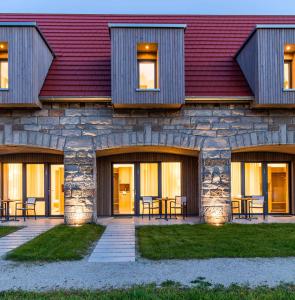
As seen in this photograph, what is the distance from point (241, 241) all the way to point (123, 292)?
417 cm

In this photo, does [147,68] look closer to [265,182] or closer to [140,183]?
[140,183]

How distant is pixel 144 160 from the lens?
13477 millimetres

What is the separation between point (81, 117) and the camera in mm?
11156

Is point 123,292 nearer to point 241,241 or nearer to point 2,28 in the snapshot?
point 241,241

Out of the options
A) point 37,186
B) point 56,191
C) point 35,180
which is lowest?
point 56,191

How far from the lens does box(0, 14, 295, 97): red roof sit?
37.7 ft

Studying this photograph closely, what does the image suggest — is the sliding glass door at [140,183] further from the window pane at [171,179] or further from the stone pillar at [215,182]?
the stone pillar at [215,182]

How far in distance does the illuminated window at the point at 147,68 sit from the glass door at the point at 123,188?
333 centimetres

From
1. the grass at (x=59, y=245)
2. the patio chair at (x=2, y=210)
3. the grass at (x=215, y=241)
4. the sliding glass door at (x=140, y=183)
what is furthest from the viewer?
the sliding glass door at (x=140, y=183)

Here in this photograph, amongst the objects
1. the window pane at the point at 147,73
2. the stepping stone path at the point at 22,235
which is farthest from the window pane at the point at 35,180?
the window pane at the point at 147,73

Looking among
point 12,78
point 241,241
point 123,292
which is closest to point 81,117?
point 12,78

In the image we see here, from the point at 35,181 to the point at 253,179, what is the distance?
832cm

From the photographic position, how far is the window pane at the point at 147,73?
468 inches

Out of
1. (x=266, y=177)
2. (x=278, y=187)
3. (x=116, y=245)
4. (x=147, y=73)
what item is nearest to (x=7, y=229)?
(x=116, y=245)
